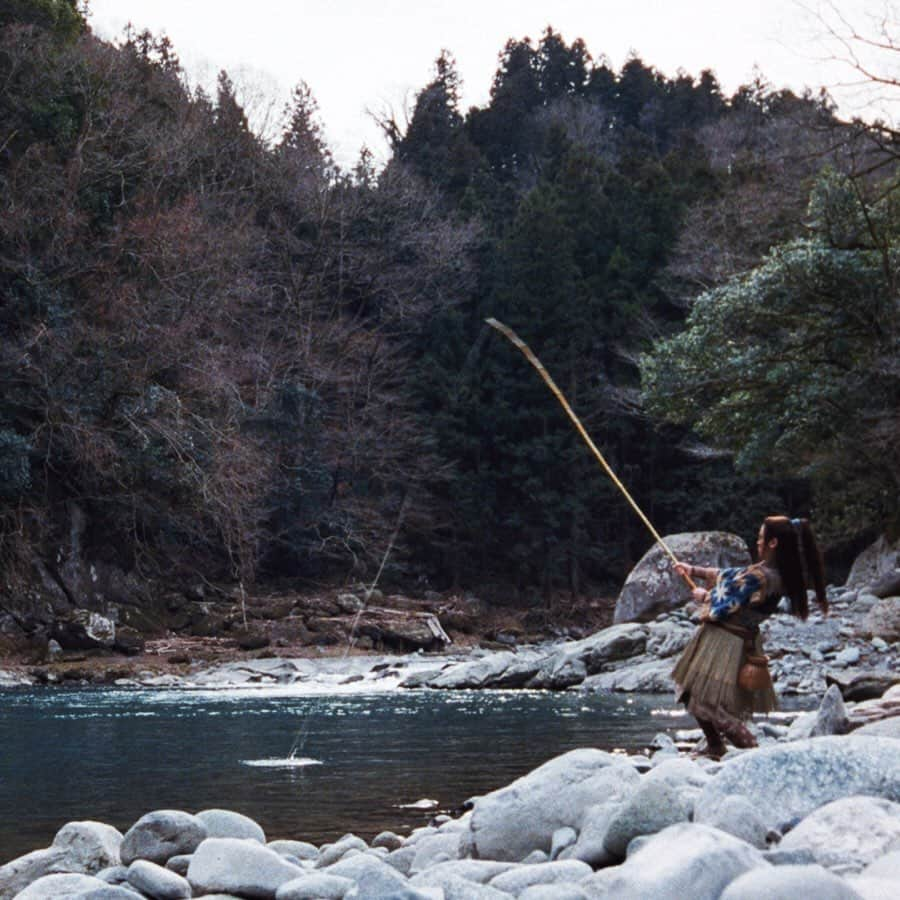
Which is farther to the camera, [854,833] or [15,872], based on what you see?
[15,872]

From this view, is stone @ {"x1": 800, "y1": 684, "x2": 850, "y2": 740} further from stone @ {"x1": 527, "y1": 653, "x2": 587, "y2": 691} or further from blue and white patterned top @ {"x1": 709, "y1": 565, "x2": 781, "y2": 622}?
stone @ {"x1": 527, "y1": 653, "x2": 587, "y2": 691}

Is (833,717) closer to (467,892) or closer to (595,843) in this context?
(595,843)

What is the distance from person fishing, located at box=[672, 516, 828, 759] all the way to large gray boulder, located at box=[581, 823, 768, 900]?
3310 mm

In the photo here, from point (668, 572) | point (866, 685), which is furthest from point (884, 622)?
point (668, 572)

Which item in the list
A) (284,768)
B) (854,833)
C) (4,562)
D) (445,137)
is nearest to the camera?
(854,833)

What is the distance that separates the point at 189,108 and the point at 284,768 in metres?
24.7

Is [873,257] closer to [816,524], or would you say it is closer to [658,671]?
[816,524]

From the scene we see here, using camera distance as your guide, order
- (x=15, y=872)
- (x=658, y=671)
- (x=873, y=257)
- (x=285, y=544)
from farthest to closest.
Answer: (x=285, y=544) → (x=873, y=257) → (x=658, y=671) → (x=15, y=872)

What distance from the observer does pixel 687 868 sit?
10.9ft

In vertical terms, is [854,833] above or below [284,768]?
above

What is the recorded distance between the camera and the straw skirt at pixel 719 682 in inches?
270

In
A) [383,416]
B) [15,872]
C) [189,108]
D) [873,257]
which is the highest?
[189,108]

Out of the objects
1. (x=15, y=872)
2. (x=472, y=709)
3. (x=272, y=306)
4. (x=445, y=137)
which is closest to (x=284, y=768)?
(x=15, y=872)

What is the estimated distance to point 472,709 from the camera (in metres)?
14.0
